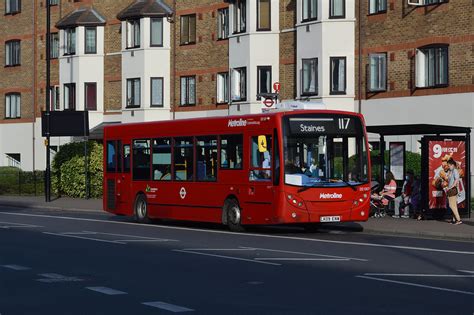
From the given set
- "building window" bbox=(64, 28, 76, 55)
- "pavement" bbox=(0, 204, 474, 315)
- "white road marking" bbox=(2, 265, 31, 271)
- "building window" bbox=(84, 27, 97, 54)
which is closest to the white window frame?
"building window" bbox=(84, 27, 97, 54)

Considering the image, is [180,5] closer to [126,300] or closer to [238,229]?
[238,229]

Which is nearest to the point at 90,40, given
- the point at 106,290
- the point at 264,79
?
the point at 264,79

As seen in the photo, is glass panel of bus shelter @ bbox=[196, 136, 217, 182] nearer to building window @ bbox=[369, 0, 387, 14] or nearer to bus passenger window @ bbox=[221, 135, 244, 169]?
bus passenger window @ bbox=[221, 135, 244, 169]

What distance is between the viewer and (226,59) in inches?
1766

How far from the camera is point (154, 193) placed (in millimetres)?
27672

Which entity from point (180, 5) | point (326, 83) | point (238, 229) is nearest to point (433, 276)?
point (238, 229)

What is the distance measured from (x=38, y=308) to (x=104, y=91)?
40.9 meters

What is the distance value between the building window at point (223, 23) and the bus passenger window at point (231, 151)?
2081 cm

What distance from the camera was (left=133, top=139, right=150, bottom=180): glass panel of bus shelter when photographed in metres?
28.0

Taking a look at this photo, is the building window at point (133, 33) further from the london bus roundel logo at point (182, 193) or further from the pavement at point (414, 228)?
the london bus roundel logo at point (182, 193)

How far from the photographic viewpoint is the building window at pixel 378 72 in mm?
37656

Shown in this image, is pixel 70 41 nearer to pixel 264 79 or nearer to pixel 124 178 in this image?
pixel 264 79

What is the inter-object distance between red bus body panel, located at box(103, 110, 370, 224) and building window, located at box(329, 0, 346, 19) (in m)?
12.6

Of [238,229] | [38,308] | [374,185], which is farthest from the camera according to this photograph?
[374,185]
